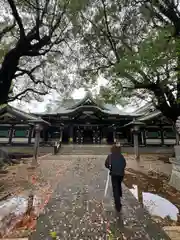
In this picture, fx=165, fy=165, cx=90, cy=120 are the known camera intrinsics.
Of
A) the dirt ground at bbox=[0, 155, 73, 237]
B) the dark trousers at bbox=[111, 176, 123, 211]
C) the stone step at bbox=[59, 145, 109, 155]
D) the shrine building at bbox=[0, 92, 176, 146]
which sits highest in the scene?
the shrine building at bbox=[0, 92, 176, 146]

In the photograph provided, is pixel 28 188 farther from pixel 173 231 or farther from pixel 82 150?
pixel 82 150

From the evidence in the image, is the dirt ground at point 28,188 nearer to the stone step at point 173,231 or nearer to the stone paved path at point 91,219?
the stone paved path at point 91,219

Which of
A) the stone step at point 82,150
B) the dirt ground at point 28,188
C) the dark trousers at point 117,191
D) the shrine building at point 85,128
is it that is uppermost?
the shrine building at point 85,128

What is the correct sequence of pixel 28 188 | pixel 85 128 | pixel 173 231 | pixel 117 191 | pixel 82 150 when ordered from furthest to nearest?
1. pixel 85 128
2. pixel 82 150
3. pixel 28 188
4. pixel 117 191
5. pixel 173 231

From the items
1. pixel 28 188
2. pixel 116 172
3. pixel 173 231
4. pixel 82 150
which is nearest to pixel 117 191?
pixel 116 172

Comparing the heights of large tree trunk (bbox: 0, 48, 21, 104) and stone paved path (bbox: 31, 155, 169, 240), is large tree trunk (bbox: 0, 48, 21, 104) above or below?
above

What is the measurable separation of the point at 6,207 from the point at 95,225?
2720mm

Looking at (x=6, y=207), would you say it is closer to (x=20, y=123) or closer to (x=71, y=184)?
(x=71, y=184)

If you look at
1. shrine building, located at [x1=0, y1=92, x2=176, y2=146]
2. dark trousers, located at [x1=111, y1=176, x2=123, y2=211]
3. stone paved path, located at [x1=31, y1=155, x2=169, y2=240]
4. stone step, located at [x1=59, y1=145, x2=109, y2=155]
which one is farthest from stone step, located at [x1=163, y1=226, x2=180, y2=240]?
shrine building, located at [x1=0, y1=92, x2=176, y2=146]

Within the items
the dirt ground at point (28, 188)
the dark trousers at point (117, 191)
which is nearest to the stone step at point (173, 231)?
the dark trousers at point (117, 191)

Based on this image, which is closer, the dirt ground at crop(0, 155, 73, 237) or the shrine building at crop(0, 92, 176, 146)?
the dirt ground at crop(0, 155, 73, 237)

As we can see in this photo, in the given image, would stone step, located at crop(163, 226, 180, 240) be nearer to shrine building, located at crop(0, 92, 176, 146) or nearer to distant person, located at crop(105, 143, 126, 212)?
distant person, located at crop(105, 143, 126, 212)

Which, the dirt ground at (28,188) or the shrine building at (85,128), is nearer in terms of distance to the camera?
the dirt ground at (28,188)

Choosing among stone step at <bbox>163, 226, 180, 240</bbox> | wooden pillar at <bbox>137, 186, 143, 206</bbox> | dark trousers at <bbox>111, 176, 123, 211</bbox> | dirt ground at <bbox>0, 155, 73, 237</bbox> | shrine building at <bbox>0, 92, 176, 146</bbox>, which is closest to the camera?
stone step at <bbox>163, 226, 180, 240</bbox>
